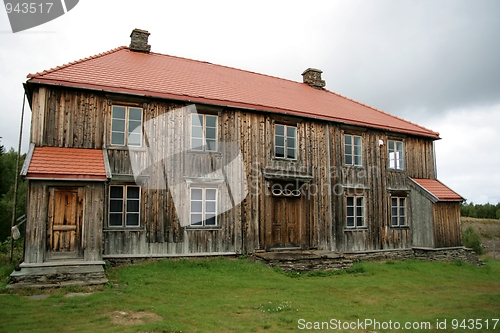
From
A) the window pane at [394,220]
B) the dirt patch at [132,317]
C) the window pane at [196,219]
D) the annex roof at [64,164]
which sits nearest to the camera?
the dirt patch at [132,317]

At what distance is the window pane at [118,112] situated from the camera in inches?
526

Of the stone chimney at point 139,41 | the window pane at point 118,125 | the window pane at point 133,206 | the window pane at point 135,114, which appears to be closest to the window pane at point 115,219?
the window pane at point 133,206

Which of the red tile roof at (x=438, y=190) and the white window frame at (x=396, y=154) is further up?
the white window frame at (x=396, y=154)

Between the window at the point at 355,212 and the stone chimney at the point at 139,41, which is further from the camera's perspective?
the stone chimney at the point at 139,41

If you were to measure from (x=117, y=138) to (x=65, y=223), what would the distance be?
3.38 metres

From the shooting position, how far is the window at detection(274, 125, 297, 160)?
52.6 ft

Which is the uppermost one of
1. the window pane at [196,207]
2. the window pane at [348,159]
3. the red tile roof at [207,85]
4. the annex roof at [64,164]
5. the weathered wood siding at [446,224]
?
the red tile roof at [207,85]

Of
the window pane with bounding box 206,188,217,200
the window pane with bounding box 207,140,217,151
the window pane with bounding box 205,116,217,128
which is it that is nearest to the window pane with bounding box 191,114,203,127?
A: the window pane with bounding box 205,116,217,128

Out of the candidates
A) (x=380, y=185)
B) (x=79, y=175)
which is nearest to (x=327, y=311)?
(x=79, y=175)

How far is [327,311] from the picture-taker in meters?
8.80

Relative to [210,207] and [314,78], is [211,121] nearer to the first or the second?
[210,207]

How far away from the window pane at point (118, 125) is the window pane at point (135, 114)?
33cm

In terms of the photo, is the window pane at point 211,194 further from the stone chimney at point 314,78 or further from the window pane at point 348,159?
the stone chimney at point 314,78

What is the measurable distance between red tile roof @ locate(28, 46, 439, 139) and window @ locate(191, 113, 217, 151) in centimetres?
67
